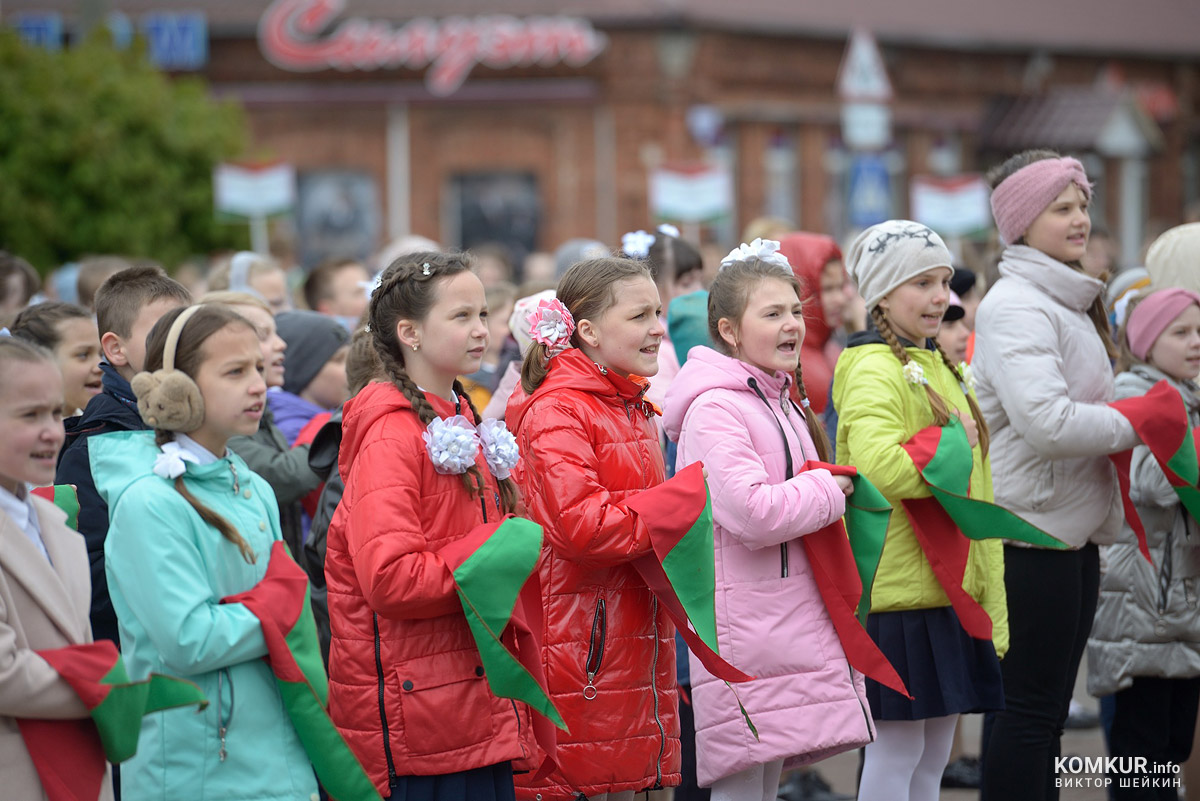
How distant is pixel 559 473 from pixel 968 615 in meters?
1.38

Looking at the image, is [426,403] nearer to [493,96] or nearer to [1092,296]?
[1092,296]

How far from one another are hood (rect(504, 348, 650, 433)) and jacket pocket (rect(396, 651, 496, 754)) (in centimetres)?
82

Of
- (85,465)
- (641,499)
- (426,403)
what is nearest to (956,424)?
(641,499)

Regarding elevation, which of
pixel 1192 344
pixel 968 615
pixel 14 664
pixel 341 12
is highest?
pixel 341 12

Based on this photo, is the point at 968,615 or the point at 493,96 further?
the point at 493,96

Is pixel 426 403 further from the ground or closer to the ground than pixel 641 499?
further from the ground

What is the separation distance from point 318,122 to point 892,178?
9.93 m

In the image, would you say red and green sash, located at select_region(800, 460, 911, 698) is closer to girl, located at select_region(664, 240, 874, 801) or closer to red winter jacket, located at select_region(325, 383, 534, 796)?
girl, located at select_region(664, 240, 874, 801)

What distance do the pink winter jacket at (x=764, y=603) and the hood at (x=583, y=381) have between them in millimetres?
233

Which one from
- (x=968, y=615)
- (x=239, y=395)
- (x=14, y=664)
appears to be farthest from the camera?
(x=968, y=615)

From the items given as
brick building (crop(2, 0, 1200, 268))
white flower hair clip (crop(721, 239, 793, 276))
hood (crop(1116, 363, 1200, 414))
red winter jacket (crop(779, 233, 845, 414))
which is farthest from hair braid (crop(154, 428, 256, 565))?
brick building (crop(2, 0, 1200, 268))

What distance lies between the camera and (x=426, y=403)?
12.3ft

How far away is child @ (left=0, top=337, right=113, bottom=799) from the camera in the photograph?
3.01m

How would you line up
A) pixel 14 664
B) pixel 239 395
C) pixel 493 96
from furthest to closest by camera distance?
1. pixel 493 96
2. pixel 239 395
3. pixel 14 664
